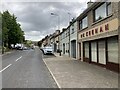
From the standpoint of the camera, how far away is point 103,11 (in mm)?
19359

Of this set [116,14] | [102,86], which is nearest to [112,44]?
[116,14]

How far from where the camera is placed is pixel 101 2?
19.2m

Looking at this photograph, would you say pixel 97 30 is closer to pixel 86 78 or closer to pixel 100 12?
pixel 100 12

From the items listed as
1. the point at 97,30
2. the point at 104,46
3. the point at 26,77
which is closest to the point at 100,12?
the point at 97,30

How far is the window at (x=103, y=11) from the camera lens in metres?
17.9

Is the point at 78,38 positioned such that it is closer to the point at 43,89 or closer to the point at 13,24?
the point at 43,89

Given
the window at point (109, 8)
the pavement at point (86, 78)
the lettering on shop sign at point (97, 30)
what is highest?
the window at point (109, 8)

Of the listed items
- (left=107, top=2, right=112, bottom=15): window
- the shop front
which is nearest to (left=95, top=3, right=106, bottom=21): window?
the shop front

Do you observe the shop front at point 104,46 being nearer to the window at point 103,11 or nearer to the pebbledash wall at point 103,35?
the pebbledash wall at point 103,35

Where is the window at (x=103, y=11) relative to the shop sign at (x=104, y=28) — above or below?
above

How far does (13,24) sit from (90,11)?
5216 cm

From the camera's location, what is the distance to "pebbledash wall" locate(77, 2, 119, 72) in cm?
1642

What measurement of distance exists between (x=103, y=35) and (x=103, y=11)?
209 centimetres

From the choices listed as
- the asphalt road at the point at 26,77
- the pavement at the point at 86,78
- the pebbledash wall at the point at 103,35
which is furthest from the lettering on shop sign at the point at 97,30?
the asphalt road at the point at 26,77
